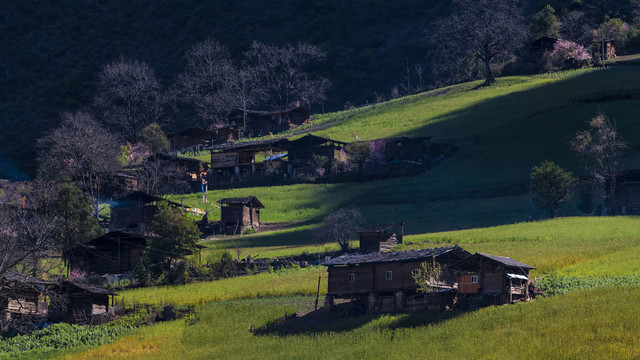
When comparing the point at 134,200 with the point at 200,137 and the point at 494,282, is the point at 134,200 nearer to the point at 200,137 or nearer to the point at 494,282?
the point at 494,282

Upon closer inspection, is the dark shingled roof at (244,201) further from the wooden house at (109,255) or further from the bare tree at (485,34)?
the bare tree at (485,34)

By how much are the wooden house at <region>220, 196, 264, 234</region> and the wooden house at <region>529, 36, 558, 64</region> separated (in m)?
82.1

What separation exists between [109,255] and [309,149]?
1897 inches

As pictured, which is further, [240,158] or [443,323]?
[240,158]

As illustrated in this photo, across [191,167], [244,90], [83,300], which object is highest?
[244,90]

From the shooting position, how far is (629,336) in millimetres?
42562

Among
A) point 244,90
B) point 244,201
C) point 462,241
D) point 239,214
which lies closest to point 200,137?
point 244,90

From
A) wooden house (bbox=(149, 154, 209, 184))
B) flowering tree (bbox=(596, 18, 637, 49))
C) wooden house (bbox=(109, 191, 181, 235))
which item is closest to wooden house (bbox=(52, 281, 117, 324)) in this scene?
wooden house (bbox=(109, 191, 181, 235))

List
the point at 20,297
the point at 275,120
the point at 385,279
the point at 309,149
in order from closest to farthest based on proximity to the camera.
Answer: the point at 385,279 < the point at 20,297 < the point at 309,149 < the point at 275,120

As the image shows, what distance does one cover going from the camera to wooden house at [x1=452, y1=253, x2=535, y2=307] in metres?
54.9

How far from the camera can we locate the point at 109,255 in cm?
8525

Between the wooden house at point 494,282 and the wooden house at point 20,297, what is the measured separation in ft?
104

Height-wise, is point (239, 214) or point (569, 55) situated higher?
point (569, 55)

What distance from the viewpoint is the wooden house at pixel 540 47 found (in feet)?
541
